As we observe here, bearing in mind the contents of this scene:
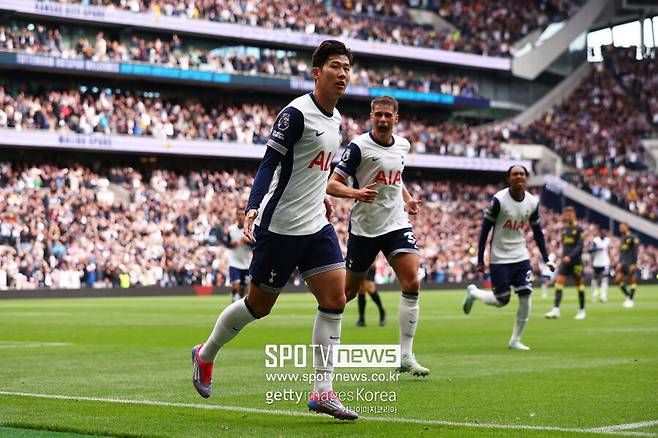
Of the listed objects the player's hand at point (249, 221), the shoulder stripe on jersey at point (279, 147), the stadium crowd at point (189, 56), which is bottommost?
the player's hand at point (249, 221)

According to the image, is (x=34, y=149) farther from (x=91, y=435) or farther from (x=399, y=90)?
(x=91, y=435)

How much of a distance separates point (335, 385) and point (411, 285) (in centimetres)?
179

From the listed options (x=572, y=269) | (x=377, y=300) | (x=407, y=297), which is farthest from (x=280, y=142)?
(x=572, y=269)

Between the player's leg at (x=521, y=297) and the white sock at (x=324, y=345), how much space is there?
730 centimetres

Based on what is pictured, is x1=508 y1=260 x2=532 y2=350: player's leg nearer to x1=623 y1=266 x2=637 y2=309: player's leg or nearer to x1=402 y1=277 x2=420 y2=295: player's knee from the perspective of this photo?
x1=402 y1=277 x2=420 y2=295: player's knee

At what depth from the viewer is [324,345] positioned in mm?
8250

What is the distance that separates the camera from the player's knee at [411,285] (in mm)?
11633

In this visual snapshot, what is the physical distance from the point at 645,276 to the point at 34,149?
3109cm

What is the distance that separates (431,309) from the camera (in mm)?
29047

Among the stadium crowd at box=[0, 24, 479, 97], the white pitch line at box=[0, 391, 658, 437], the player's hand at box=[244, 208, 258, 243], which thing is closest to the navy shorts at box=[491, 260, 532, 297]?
the white pitch line at box=[0, 391, 658, 437]

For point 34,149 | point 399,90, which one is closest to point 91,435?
point 34,149

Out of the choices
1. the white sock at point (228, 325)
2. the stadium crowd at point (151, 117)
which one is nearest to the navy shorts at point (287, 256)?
the white sock at point (228, 325)

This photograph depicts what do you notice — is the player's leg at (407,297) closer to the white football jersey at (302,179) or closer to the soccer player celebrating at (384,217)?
the soccer player celebrating at (384,217)

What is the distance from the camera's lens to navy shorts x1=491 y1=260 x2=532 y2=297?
15.4 m
